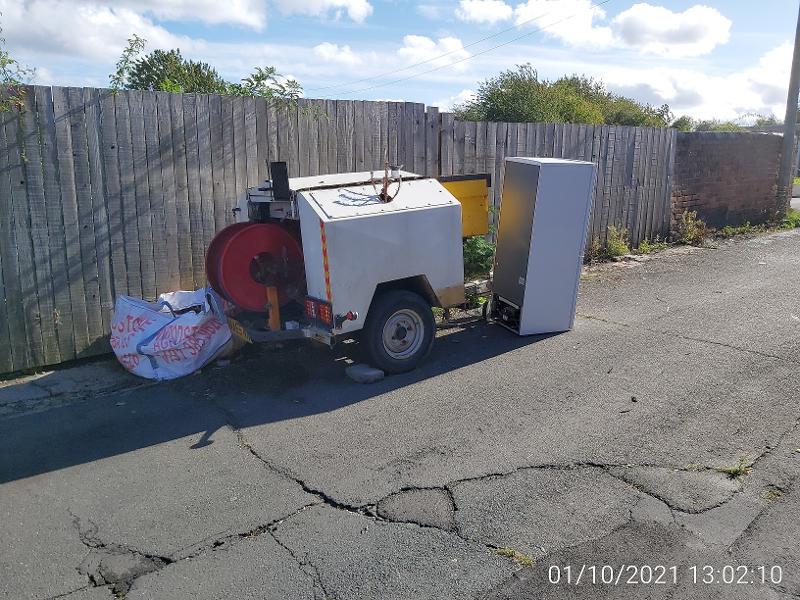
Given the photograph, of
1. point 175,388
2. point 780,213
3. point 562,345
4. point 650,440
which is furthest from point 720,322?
point 780,213

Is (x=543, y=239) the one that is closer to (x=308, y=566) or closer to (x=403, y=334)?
(x=403, y=334)

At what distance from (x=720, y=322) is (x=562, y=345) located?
6.89 ft

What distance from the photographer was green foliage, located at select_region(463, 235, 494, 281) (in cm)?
894

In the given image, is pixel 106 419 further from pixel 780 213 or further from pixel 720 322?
pixel 780 213

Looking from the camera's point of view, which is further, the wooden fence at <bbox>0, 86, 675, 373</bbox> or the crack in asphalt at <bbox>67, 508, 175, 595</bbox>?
the wooden fence at <bbox>0, 86, 675, 373</bbox>

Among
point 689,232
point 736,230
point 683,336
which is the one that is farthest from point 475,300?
point 736,230

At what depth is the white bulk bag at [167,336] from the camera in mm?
6352

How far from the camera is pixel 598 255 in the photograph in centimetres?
1172

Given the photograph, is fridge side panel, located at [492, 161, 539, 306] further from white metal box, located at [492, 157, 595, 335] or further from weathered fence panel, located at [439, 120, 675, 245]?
weathered fence panel, located at [439, 120, 675, 245]

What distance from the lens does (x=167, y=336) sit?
6355 mm

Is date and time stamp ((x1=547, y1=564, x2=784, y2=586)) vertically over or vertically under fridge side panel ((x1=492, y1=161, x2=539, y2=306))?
under

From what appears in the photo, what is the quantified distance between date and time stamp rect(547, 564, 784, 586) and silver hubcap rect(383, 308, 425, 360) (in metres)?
3.09

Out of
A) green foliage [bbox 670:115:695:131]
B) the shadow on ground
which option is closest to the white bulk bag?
the shadow on ground

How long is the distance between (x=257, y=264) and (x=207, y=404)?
1.29 metres
